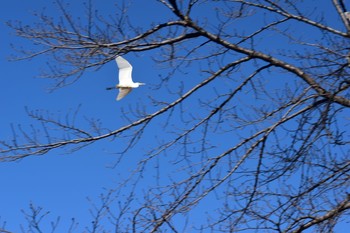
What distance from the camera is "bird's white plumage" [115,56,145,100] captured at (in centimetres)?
770

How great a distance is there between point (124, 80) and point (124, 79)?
0.01 meters

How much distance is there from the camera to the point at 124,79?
7715 millimetres

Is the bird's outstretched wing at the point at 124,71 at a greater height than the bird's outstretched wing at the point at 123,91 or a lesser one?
greater

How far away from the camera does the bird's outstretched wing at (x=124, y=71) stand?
7.70 m

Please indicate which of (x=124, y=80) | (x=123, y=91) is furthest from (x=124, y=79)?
(x=123, y=91)

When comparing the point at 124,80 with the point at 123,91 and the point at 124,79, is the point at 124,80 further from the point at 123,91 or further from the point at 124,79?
the point at 123,91

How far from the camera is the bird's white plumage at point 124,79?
303 inches

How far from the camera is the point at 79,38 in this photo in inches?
317

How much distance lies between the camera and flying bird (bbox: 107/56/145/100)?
7699mm

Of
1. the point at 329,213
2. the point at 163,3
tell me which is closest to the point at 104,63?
the point at 163,3

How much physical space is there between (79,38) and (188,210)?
2.08 metres

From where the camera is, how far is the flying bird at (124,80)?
25.3ft

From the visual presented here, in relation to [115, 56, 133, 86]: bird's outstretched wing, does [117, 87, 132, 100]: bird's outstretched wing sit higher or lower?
lower

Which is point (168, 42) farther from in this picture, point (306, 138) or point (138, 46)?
point (306, 138)
